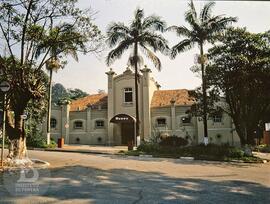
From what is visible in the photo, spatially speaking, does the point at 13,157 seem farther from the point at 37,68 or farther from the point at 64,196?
the point at 64,196

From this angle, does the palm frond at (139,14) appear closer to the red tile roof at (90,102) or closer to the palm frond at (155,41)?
the palm frond at (155,41)

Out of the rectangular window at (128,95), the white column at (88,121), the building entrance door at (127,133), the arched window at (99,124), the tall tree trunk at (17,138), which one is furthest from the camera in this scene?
the white column at (88,121)

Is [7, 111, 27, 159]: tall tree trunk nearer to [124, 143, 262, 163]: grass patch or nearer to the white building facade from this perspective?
[124, 143, 262, 163]: grass patch

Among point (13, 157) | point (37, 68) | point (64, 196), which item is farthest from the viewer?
point (37, 68)

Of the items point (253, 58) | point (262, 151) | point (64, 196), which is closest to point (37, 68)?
point (64, 196)

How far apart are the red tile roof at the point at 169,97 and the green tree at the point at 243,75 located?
42.6ft

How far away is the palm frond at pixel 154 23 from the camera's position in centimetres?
2719

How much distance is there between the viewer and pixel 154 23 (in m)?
27.3

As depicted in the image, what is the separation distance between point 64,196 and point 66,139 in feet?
104

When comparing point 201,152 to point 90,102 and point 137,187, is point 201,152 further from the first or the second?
point 90,102

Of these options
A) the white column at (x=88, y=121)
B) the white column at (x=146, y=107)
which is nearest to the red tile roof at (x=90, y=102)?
the white column at (x=88, y=121)

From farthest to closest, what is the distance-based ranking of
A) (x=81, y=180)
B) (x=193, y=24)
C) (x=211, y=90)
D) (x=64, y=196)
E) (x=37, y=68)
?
(x=193, y=24)
(x=211, y=90)
(x=37, y=68)
(x=81, y=180)
(x=64, y=196)

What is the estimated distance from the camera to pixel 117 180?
11406 mm

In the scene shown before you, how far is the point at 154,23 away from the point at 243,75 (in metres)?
9.55
